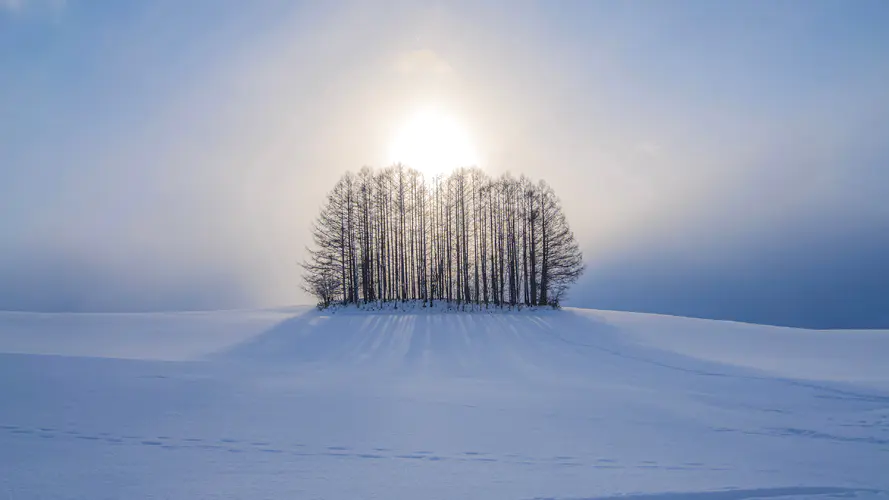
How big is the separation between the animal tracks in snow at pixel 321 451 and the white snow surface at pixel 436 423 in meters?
0.03

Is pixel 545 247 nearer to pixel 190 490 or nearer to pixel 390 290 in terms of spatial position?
pixel 390 290

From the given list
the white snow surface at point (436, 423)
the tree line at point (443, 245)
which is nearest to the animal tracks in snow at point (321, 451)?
the white snow surface at point (436, 423)

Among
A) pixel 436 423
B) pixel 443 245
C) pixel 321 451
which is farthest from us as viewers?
pixel 443 245

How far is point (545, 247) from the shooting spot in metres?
29.6

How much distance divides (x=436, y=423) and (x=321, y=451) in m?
1.87

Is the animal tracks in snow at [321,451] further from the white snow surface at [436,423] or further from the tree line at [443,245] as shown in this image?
the tree line at [443,245]

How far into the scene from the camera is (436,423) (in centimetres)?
668

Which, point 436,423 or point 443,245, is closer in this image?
point 436,423

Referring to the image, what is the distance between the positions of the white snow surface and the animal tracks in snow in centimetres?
3

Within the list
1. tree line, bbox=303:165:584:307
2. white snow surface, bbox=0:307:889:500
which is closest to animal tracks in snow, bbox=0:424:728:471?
white snow surface, bbox=0:307:889:500

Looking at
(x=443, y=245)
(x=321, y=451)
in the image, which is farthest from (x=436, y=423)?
(x=443, y=245)

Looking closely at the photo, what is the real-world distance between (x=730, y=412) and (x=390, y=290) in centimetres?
2378

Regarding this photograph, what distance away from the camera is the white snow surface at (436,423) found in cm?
486

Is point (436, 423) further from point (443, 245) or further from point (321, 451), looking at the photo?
point (443, 245)
